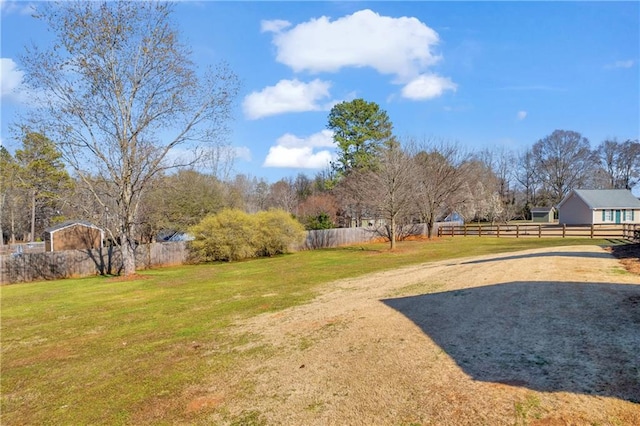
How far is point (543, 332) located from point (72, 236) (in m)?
34.7

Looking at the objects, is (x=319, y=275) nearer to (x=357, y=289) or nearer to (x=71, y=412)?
(x=357, y=289)

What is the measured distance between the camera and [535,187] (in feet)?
211

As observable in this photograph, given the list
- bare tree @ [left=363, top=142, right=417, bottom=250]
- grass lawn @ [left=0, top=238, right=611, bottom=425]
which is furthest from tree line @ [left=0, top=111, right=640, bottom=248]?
grass lawn @ [left=0, top=238, right=611, bottom=425]

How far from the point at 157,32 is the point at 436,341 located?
17512 mm

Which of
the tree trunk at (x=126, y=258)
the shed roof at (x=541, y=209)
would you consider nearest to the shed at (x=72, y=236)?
the tree trunk at (x=126, y=258)

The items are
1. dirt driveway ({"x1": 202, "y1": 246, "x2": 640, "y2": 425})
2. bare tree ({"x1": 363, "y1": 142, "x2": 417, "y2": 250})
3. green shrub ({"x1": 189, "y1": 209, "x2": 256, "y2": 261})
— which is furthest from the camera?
bare tree ({"x1": 363, "y1": 142, "x2": 417, "y2": 250})

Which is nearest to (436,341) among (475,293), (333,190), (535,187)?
(475,293)

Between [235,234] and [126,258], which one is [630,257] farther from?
[126,258]

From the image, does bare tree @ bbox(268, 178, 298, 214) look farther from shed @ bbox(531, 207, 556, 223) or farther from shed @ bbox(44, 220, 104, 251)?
shed @ bbox(531, 207, 556, 223)

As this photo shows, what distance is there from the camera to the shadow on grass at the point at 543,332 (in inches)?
161

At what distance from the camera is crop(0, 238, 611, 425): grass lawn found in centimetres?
481

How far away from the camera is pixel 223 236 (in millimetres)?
23016

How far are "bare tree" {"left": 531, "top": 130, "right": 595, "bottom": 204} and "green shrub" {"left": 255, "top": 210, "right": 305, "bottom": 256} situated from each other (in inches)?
2025

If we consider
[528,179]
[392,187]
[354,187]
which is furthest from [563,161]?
[392,187]
